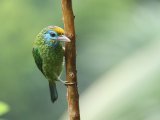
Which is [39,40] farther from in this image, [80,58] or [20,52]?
[20,52]

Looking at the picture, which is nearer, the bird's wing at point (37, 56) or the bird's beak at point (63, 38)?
the bird's beak at point (63, 38)

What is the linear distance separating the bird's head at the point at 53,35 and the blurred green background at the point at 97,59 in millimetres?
720

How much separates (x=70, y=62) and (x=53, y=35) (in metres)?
0.10

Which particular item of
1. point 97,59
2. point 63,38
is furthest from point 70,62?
point 97,59

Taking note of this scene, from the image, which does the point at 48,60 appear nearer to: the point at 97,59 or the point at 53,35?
the point at 53,35

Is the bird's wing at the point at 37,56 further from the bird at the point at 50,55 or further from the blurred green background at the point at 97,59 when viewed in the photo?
the blurred green background at the point at 97,59

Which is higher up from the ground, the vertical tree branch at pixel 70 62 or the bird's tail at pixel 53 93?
the vertical tree branch at pixel 70 62

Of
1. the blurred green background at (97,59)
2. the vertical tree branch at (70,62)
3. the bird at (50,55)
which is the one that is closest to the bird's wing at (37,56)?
the bird at (50,55)

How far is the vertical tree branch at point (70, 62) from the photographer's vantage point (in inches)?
50.7

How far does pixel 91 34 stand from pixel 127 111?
3.86 feet

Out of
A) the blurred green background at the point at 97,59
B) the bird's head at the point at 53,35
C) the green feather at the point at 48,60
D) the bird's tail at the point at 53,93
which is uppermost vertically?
the bird's head at the point at 53,35

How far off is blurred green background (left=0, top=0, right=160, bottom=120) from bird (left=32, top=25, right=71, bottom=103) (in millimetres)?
685

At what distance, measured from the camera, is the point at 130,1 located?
10.9 feet

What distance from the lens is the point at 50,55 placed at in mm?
1451
